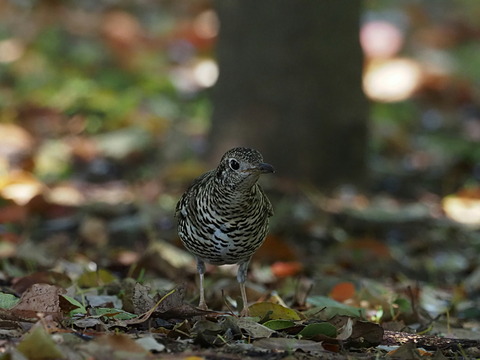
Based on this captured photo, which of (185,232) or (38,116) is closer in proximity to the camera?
(185,232)

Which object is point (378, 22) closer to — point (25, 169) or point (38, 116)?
point (38, 116)

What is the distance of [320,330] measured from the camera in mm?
4117

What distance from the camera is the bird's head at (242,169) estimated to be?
4684 mm

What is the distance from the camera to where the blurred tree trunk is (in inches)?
329

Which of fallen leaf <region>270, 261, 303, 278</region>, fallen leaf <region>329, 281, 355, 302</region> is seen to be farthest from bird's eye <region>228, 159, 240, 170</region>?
fallen leaf <region>270, 261, 303, 278</region>

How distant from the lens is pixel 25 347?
342 cm

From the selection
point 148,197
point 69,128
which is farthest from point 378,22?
point 148,197

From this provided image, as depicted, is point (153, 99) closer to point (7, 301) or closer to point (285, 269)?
point (285, 269)

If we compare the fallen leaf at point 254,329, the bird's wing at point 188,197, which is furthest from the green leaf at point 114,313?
the bird's wing at point 188,197

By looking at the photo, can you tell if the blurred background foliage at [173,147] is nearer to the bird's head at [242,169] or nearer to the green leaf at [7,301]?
the bird's head at [242,169]

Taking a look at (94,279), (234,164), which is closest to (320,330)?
(234,164)

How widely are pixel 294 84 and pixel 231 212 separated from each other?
379 cm

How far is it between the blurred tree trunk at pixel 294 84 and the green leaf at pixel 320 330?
4292 millimetres

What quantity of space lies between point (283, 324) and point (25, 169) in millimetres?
5101
